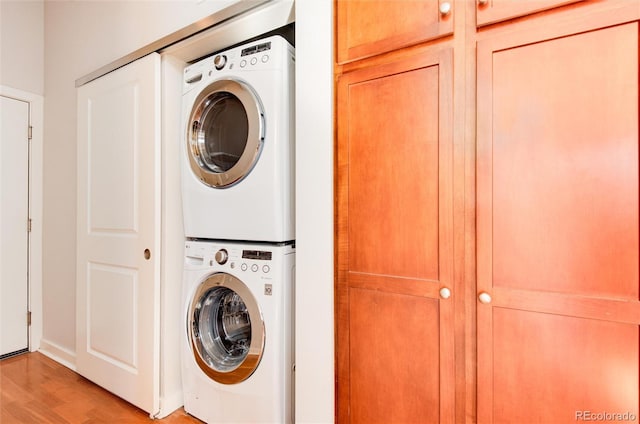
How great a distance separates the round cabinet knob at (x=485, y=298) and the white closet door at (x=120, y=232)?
1622 millimetres

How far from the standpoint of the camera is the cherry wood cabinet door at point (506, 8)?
919 millimetres

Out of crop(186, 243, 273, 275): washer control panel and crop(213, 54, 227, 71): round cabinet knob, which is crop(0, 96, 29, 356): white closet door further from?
crop(213, 54, 227, 71): round cabinet knob

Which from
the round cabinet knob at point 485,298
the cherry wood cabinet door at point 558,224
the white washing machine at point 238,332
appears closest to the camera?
the cherry wood cabinet door at point 558,224

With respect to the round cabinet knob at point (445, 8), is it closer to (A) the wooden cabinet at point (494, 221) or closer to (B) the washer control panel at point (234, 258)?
(A) the wooden cabinet at point (494, 221)

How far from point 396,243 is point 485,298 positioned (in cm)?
33

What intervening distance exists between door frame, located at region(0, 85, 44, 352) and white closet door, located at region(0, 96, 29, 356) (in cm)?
3

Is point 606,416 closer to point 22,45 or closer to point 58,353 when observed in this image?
point 58,353

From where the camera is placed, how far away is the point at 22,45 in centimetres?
253

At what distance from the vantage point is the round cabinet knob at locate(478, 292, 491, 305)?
997 millimetres

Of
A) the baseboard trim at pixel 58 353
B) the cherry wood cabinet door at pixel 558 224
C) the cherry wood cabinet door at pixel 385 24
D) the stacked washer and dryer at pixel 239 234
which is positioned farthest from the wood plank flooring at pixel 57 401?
the cherry wood cabinet door at pixel 385 24

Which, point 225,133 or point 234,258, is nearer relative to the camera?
point 234,258

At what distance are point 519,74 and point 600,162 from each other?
1.10 ft

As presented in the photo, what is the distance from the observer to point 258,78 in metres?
1.50

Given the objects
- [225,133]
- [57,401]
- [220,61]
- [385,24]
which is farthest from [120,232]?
[385,24]
